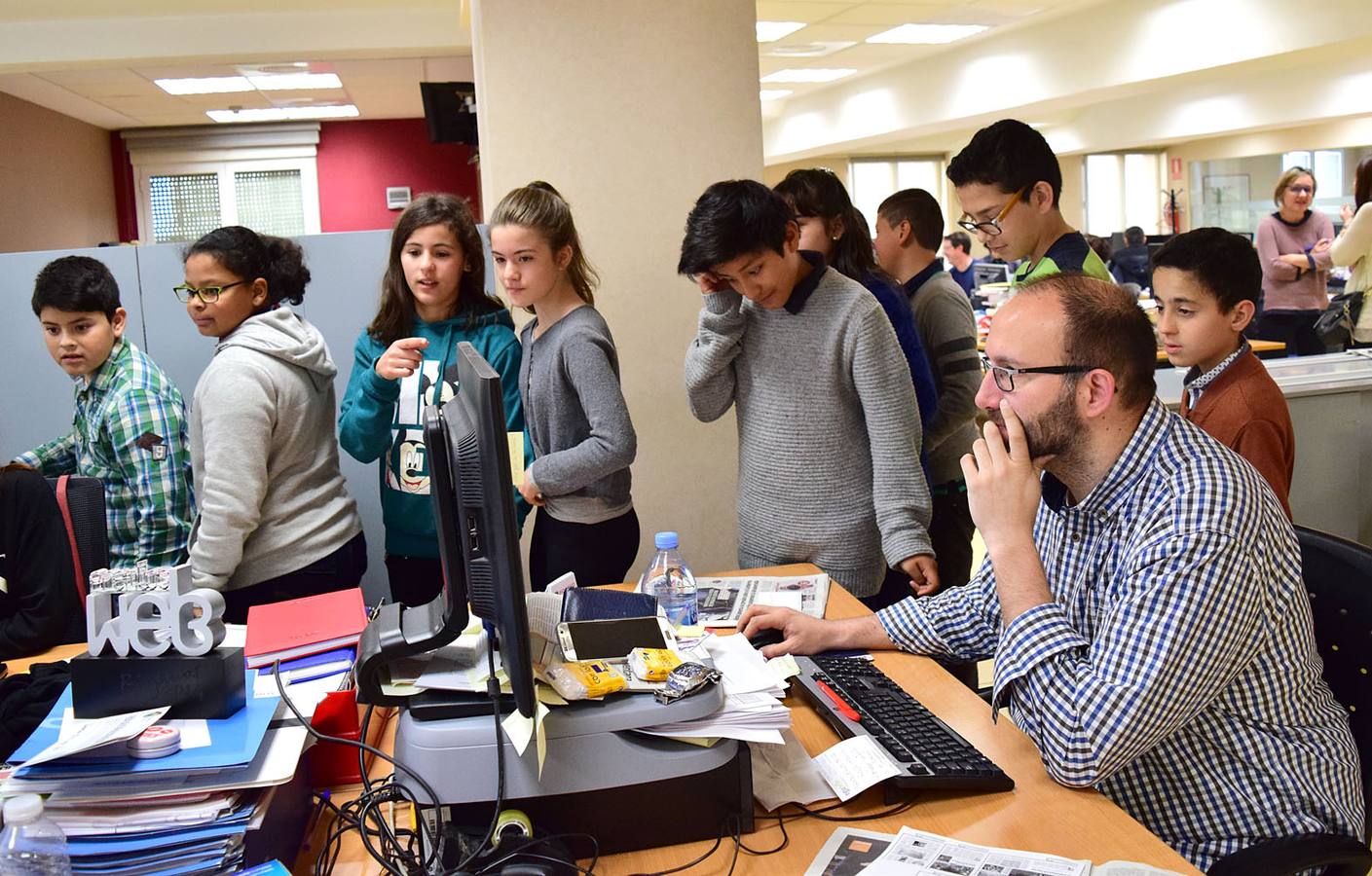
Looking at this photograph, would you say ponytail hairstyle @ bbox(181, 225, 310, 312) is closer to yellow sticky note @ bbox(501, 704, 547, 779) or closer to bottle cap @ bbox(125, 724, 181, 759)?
bottle cap @ bbox(125, 724, 181, 759)

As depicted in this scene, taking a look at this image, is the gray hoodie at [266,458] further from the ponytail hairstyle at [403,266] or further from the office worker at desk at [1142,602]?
the office worker at desk at [1142,602]

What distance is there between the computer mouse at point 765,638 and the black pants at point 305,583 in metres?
0.96

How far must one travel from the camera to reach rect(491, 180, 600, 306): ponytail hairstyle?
91.9 inches

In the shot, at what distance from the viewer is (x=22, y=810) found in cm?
104

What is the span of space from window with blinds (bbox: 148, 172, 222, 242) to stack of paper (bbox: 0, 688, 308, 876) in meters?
10.3

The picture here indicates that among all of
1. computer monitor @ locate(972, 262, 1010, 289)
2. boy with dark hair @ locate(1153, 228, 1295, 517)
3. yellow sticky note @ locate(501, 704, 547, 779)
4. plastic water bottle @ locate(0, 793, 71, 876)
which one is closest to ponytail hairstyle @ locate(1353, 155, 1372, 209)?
boy with dark hair @ locate(1153, 228, 1295, 517)

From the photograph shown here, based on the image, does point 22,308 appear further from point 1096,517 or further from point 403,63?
point 403,63

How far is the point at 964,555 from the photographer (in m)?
2.87

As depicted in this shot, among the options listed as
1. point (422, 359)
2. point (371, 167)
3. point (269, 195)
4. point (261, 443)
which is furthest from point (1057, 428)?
point (269, 195)

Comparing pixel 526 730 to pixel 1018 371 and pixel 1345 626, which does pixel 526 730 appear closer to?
Answer: pixel 1018 371

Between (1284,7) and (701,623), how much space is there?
7.27 meters

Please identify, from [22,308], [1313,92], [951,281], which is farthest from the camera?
[1313,92]

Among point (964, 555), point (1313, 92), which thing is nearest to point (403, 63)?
point (964, 555)

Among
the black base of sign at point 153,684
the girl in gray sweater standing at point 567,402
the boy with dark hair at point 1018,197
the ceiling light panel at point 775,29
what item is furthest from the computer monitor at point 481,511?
the ceiling light panel at point 775,29
